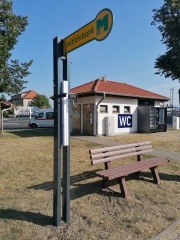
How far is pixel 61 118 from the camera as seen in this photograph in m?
3.23

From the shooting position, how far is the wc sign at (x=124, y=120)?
1686 centimetres

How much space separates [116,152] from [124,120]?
12.1m

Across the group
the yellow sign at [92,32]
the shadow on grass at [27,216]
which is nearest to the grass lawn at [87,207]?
the shadow on grass at [27,216]

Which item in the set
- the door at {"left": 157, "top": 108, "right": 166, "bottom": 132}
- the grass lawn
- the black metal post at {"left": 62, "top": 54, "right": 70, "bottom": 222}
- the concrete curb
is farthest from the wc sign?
the black metal post at {"left": 62, "top": 54, "right": 70, "bottom": 222}

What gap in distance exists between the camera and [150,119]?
17.7m

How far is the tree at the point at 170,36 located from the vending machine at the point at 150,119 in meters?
3.84

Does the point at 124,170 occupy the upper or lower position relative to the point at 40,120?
lower

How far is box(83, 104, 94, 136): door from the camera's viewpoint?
15.5 m

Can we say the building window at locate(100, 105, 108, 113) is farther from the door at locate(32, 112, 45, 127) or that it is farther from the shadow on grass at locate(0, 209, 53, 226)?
the shadow on grass at locate(0, 209, 53, 226)

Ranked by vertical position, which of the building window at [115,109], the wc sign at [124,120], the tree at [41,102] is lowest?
the wc sign at [124,120]

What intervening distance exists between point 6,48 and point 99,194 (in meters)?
11.1

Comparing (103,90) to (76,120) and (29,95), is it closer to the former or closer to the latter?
(76,120)

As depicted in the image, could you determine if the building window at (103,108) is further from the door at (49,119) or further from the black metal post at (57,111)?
the black metal post at (57,111)

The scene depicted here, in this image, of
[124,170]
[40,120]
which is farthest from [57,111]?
[40,120]
